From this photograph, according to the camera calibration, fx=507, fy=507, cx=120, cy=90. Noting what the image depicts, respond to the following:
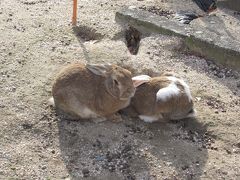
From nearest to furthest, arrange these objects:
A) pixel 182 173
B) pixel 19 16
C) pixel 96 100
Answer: pixel 182 173, pixel 96 100, pixel 19 16

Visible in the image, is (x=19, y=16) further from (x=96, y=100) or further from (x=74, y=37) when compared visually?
(x=96, y=100)

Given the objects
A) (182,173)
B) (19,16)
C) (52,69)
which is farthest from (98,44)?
(182,173)

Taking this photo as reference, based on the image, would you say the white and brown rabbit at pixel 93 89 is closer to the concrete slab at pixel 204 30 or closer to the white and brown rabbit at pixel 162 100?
the white and brown rabbit at pixel 162 100

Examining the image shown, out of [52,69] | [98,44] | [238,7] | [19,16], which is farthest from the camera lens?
[238,7]

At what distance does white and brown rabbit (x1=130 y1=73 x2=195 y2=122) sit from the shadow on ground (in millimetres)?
110

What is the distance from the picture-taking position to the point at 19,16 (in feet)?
24.1

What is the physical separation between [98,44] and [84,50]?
271 mm

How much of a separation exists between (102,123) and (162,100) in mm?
697

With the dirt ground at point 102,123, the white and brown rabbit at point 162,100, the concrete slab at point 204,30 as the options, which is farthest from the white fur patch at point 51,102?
the concrete slab at point 204,30

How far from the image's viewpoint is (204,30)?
7117mm

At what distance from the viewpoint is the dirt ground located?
198 inches

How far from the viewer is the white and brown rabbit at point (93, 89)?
5.29m

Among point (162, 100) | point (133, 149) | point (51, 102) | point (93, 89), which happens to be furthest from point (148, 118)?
point (51, 102)

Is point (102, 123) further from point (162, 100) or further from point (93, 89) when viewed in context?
point (162, 100)
